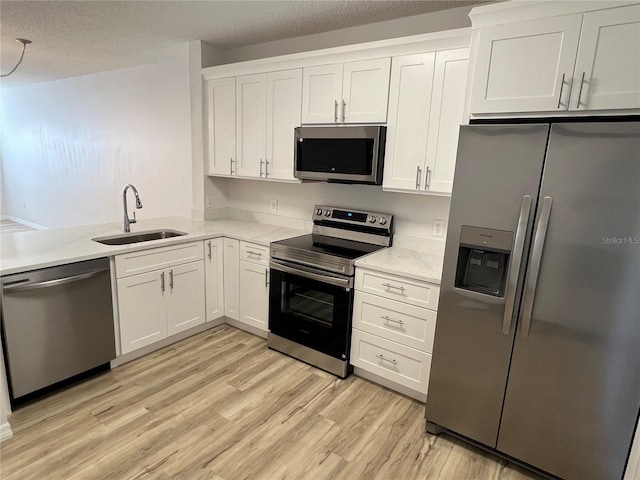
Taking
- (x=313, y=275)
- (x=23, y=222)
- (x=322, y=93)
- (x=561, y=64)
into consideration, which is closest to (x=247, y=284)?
(x=313, y=275)

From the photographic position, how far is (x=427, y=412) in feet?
6.99

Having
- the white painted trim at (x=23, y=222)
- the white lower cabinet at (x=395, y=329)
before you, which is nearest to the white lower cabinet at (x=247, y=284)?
the white lower cabinet at (x=395, y=329)

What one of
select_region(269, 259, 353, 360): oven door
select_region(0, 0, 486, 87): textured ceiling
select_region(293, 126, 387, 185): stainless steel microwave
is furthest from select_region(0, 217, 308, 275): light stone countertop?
select_region(0, 0, 486, 87): textured ceiling

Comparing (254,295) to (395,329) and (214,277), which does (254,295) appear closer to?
(214,277)

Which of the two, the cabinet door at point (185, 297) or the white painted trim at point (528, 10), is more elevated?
the white painted trim at point (528, 10)

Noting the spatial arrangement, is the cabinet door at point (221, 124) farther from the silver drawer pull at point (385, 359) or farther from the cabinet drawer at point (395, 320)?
the silver drawer pull at point (385, 359)

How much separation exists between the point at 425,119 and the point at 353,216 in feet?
3.16

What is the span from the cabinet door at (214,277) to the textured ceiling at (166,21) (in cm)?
177

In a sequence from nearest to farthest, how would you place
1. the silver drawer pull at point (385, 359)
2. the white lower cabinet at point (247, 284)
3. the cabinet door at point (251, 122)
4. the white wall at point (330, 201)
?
the silver drawer pull at point (385, 359) < the white wall at point (330, 201) < the white lower cabinet at point (247, 284) < the cabinet door at point (251, 122)

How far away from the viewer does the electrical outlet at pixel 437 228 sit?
272 centimetres

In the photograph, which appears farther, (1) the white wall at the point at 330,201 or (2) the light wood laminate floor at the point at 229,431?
(1) the white wall at the point at 330,201

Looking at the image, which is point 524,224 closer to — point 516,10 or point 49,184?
point 516,10

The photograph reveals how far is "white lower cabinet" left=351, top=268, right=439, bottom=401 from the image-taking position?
225cm

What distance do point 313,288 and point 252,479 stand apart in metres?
1.23
